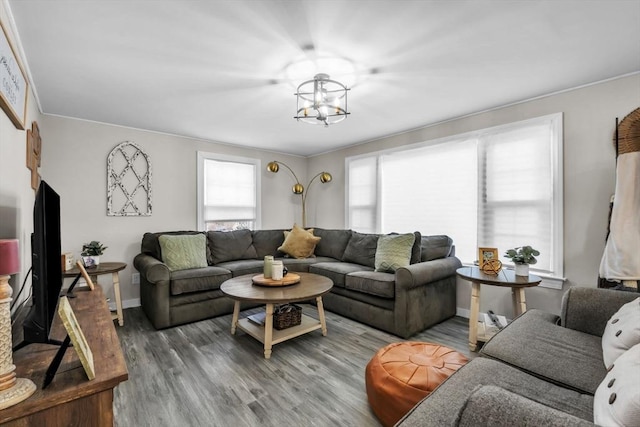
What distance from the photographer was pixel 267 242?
14.8ft

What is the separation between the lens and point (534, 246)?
2889 mm

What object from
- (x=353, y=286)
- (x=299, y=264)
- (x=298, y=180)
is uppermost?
(x=298, y=180)

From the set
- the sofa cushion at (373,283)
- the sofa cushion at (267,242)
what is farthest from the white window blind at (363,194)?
the sofa cushion at (373,283)

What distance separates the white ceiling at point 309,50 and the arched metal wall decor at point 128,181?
0.60 metres

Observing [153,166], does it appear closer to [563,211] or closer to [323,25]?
[323,25]

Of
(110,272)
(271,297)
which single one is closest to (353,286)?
(271,297)

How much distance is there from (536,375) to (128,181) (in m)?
4.33

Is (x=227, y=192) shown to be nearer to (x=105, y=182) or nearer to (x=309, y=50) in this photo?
(x=105, y=182)

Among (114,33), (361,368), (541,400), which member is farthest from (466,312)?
(114,33)

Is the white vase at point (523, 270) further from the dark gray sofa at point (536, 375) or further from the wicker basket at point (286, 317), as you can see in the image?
the wicker basket at point (286, 317)

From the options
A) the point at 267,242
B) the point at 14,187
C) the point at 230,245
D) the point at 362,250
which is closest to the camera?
the point at 14,187

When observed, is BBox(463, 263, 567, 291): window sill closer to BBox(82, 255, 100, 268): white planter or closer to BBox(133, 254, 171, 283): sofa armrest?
BBox(133, 254, 171, 283): sofa armrest

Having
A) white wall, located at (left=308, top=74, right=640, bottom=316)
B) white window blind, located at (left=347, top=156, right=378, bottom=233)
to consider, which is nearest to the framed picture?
white wall, located at (left=308, top=74, right=640, bottom=316)

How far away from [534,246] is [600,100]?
1.39 m
